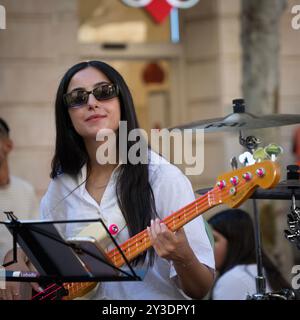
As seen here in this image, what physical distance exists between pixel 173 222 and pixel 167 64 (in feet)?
19.4

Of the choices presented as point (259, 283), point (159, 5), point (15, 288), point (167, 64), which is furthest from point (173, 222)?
point (167, 64)

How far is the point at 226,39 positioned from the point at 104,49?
118 centimetres

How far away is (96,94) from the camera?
10.3ft

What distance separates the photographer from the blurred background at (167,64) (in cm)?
730

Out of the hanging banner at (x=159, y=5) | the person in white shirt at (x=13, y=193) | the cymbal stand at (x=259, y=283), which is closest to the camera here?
the cymbal stand at (x=259, y=283)

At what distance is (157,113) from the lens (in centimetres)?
854

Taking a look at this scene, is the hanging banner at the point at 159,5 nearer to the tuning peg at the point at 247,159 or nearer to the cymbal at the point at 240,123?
the cymbal at the point at 240,123

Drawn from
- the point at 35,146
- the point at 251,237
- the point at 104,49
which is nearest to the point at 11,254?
the point at 251,237

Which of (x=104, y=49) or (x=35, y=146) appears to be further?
(x=104, y=49)

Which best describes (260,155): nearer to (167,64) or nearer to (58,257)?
(58,257)

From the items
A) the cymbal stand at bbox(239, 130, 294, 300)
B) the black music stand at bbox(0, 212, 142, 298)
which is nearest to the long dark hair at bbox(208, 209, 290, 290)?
the cymbal stand at bbox(239, 130, 294, 300)

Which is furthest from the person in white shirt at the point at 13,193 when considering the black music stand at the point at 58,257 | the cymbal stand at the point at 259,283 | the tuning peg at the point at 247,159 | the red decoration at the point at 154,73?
the red decoration at the point at 154,73

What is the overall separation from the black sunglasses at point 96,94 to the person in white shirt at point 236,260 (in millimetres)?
1555

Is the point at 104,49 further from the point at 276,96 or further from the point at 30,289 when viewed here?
the point at 30,289
